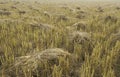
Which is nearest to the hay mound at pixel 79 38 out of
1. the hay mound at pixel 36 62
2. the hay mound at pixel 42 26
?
the hay mound at pixel 36 62

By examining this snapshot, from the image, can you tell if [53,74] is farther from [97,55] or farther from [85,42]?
[85,42]

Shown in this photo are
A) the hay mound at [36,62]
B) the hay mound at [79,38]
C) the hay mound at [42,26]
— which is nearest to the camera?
the hay mound at [36,62]

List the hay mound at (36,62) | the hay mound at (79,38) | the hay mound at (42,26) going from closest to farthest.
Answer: the hay mound at (36,62) → the hay mound at (79,38) → the hay mound at (42,26)

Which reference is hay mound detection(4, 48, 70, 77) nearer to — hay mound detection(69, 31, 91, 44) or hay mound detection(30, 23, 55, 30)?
hay mound detection(69, 31, 91, 44)

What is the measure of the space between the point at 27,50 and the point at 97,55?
1.25 meters

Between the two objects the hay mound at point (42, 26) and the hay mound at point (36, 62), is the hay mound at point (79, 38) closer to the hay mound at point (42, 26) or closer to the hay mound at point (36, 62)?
the hay mound at point (36, 62)

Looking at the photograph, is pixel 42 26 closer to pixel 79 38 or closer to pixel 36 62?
pixel 79 38

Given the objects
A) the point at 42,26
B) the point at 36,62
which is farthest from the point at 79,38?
the point at 42,26

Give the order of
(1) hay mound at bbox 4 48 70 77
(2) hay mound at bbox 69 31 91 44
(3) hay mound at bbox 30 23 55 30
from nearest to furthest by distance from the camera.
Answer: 1. (1) hay mound at bbox 4 48 70 77
2. (2) hay mound at bbox 69 31 91 44
3. (3) hay mound at bbox 30 23 55 30

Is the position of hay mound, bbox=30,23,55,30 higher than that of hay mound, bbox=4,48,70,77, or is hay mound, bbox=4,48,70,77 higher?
hay mound, bbox=4,48,70,77

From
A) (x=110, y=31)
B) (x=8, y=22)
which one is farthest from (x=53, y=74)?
(x=8, y=22)

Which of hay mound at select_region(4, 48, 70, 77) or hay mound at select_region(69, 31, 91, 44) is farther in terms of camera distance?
hay mound at select_region(69, 31, 91, 44)

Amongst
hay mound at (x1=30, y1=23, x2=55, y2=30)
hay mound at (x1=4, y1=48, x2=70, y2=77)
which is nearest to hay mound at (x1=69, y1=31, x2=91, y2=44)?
hay mound at (x1=4, y1=48, x2=70, y2=77)

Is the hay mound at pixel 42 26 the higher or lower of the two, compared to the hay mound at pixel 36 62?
lower
